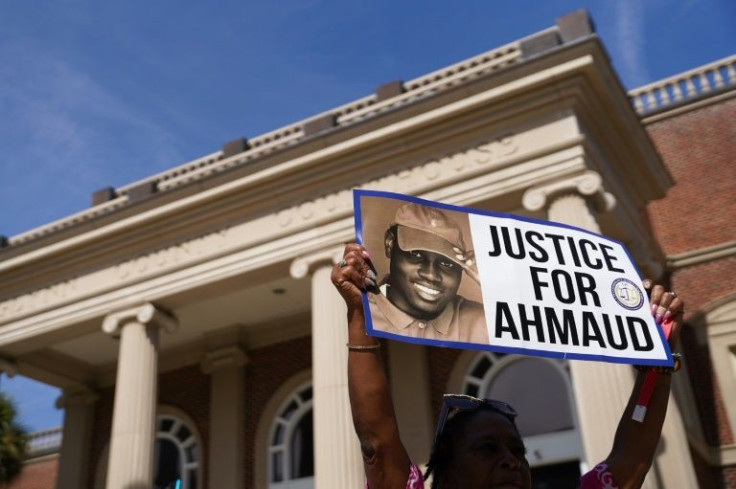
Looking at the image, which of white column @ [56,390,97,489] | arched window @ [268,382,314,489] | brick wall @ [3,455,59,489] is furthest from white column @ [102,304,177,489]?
brick wall @ [3,455,59,489]

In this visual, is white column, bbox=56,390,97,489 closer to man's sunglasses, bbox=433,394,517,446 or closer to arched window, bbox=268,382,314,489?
arched window, bbox=268,382,314,489

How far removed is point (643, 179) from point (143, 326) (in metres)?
10.6

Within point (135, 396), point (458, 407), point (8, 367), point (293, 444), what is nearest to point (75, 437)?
point (8, 367)

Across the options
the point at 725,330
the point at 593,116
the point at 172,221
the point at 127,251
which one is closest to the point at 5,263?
the point at 127,251

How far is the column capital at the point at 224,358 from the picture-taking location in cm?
1964

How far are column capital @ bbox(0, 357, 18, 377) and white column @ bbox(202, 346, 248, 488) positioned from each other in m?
4.44

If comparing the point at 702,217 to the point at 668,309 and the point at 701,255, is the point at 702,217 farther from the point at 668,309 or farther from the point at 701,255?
the point at 668,309

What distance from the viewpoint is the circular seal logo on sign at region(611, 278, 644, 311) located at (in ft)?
12.7

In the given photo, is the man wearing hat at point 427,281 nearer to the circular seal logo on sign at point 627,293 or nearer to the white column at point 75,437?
the circular seal logo on sign at point 627,293

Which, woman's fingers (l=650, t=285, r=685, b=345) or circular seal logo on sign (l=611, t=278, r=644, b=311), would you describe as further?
circular seal logo on sign (l=611, t=278, r=644, b=311)

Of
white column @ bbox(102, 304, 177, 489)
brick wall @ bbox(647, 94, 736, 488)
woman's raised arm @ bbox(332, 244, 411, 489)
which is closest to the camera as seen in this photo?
woman's raised arm @ bbox(332, 244, 411, 489)

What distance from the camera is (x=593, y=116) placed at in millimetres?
14070

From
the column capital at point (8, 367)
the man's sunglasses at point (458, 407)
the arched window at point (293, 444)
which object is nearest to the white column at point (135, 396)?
the arched window at point (293, 444)

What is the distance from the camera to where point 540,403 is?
1572 centimetres
